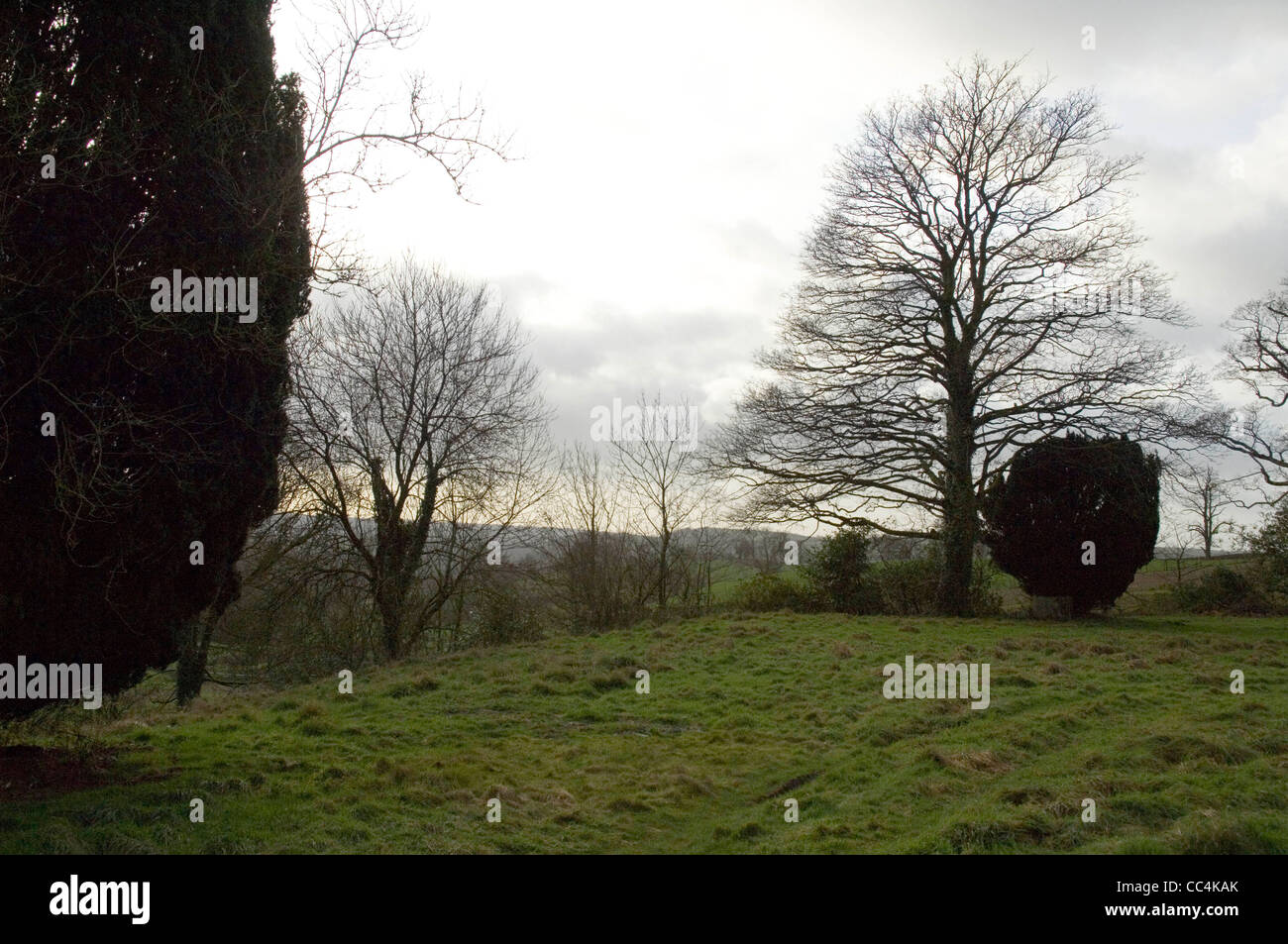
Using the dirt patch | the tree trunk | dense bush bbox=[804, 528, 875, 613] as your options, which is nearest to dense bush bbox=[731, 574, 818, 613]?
dense bush bbox=[804, 528, 875, 613]

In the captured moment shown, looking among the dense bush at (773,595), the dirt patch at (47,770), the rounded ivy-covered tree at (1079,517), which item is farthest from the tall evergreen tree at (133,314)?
the rounded ivy-covered tree at (1079,517)

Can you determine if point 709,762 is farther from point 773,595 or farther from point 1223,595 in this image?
point 1223,595

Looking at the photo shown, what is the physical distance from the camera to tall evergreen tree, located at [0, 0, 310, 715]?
20.5ft

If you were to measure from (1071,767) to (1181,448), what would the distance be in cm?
1480

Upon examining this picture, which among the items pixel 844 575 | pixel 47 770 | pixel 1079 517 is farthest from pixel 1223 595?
pixel 47 770

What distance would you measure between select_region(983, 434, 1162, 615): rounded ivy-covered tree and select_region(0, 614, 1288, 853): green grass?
5077 millimetres

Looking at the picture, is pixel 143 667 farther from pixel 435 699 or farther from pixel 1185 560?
pixel 1185 560

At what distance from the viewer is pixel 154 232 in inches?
273

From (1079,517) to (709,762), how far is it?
1413 cm

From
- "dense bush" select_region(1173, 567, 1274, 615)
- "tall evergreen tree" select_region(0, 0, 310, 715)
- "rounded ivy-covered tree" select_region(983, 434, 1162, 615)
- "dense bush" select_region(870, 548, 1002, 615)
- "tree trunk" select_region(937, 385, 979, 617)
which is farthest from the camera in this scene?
"dense bush" select_region(870, 548, 1002, 615)

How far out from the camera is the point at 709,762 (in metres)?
8.70

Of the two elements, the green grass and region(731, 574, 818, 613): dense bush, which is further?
region(731, 574, 818, 613): dense bush

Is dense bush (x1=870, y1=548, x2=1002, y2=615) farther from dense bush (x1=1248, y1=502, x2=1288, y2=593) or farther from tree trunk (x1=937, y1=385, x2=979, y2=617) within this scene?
dense bush (x1=1248, y1=502, x2=1288, y2=593)
